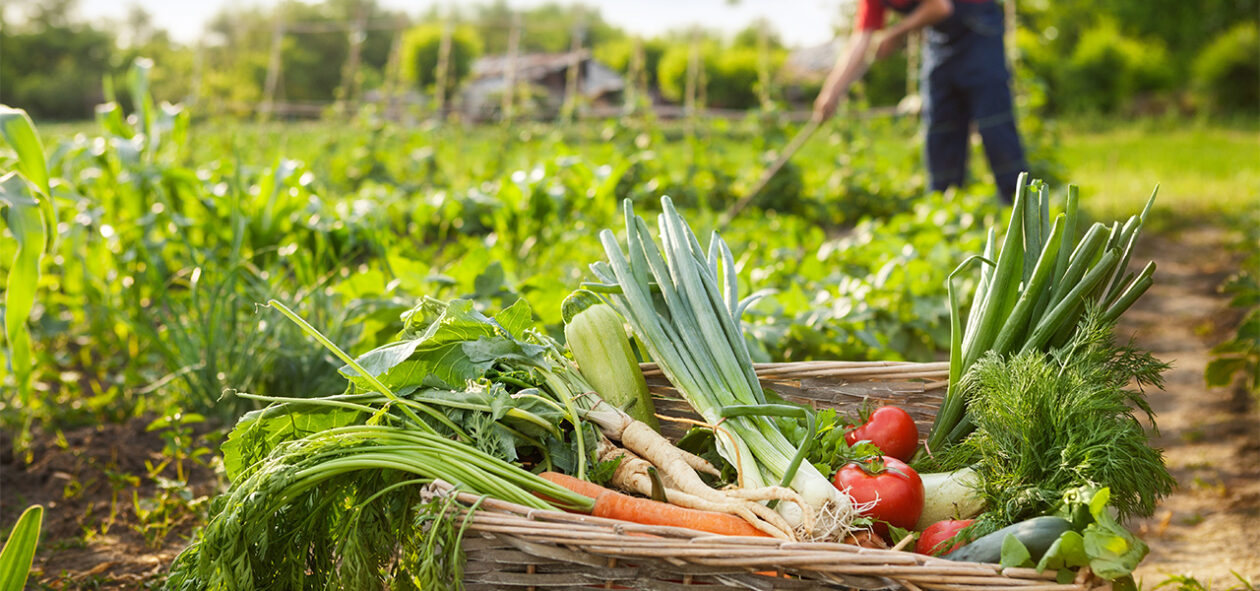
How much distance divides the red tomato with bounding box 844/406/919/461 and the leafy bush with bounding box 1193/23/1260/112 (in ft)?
59.2

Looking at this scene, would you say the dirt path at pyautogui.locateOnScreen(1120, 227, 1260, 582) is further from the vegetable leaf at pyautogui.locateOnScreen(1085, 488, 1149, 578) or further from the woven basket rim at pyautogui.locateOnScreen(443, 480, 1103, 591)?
the woven basket rim at pyautogui.locateOnScreen(443, 480, 1103, 591)

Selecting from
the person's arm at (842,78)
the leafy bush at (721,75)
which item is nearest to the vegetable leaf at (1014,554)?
the person's arm at (842,78)

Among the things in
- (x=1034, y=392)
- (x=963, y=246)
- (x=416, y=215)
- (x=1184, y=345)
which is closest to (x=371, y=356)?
(x=1034, y=392)

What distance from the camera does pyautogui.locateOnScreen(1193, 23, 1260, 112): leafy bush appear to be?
647 inches

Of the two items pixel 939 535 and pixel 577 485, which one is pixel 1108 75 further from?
pixel 577 485

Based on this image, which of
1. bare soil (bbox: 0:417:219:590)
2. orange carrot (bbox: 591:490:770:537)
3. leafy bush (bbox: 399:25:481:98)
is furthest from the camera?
leafy bush (bbox: 399:25:481:98)

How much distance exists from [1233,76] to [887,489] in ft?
61.6

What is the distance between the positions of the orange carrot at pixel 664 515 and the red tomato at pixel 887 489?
20 cm

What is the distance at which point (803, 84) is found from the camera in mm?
18516

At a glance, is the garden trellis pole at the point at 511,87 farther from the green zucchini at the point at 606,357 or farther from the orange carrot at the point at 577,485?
the orange carrot at the point at 577,485

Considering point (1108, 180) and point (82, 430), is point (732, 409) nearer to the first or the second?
point (82, 430)

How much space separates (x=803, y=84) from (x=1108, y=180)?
11.1 metres

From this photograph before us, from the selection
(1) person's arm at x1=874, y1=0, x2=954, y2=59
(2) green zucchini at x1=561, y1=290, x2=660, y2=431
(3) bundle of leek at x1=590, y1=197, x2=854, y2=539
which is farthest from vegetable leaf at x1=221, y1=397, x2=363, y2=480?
(1) person's arm at x1=874, y1=0, x2=954, y2=59

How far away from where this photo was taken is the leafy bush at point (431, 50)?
2134cm
